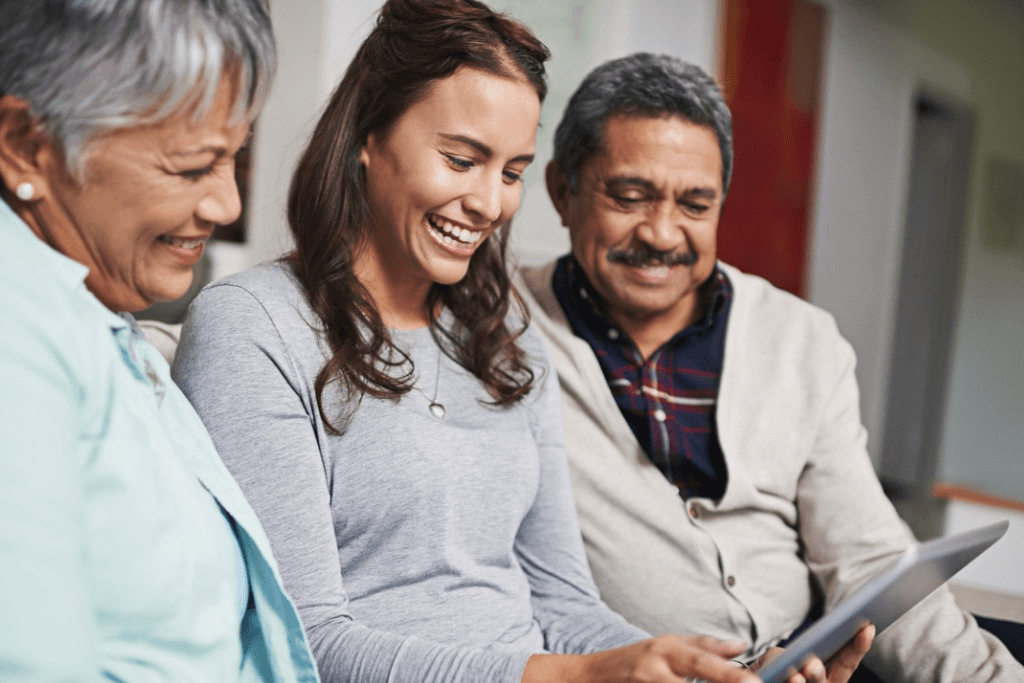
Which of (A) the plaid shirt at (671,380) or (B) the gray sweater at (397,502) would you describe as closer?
(B) the gray sweater at (397,502)

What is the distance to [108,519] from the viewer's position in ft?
2.34

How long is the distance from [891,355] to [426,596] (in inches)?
212

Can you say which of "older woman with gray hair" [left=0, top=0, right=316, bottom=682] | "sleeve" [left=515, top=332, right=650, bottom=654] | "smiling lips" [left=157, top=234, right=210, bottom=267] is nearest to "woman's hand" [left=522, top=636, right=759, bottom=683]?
"sleeve" [left=515, top=332, right=650, bottom=654]

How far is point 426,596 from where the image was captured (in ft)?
3.91

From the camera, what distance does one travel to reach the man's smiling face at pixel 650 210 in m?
1.61

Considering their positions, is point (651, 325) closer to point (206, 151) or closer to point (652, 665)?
point (652, 665)

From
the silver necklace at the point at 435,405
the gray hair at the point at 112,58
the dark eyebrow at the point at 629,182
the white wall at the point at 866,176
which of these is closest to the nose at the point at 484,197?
the silver necklace at the point at 435,405

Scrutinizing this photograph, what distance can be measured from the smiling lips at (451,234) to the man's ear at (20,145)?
1.96ft

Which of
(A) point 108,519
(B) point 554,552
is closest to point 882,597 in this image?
(B) point 554,552

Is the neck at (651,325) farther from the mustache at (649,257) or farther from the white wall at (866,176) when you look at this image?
the white wall at (866,176)

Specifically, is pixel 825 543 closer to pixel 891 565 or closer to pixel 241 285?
pixel 891 565

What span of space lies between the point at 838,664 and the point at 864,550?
1.52 ft

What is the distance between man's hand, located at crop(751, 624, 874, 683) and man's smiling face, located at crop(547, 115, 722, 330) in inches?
26.3

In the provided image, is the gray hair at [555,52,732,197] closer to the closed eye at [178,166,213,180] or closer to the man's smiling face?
the man's smiling face
